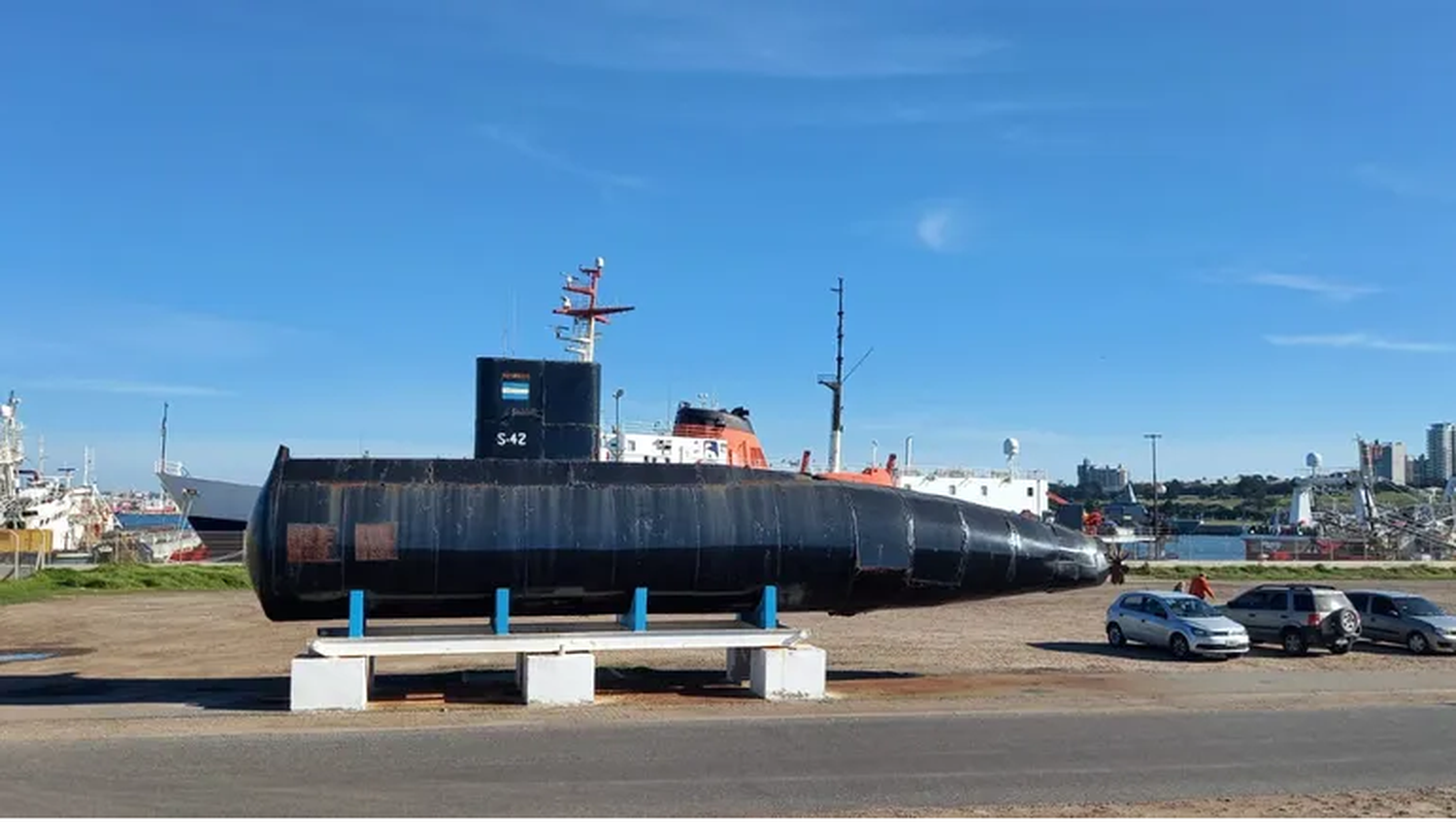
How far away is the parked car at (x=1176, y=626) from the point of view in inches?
980

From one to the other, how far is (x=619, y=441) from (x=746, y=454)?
5.13 meters

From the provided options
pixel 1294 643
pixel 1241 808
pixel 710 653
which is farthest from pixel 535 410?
pixel 1294 643

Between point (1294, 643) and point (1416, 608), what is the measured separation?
383 cm

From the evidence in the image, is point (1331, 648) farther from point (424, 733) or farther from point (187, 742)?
point (187, 742)

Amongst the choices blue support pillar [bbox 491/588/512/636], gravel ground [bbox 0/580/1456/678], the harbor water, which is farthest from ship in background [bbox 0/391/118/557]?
the harbor water

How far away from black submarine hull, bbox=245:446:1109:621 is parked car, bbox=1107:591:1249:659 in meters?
7.46

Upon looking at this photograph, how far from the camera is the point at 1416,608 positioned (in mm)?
27750

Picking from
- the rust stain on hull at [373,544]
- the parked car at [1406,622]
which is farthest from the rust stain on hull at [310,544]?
the parked car at [1406,622]

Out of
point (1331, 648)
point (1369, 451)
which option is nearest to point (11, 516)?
point (1331, 648)

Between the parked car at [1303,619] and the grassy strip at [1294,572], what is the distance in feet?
74.8

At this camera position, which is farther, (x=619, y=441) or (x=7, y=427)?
(x=7, y=427)

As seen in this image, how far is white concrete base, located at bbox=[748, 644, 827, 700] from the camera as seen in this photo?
60.0 feet

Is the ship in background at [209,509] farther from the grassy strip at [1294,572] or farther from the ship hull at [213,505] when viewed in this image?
the grassy strip at [1294,572]

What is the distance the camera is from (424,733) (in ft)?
49.0
